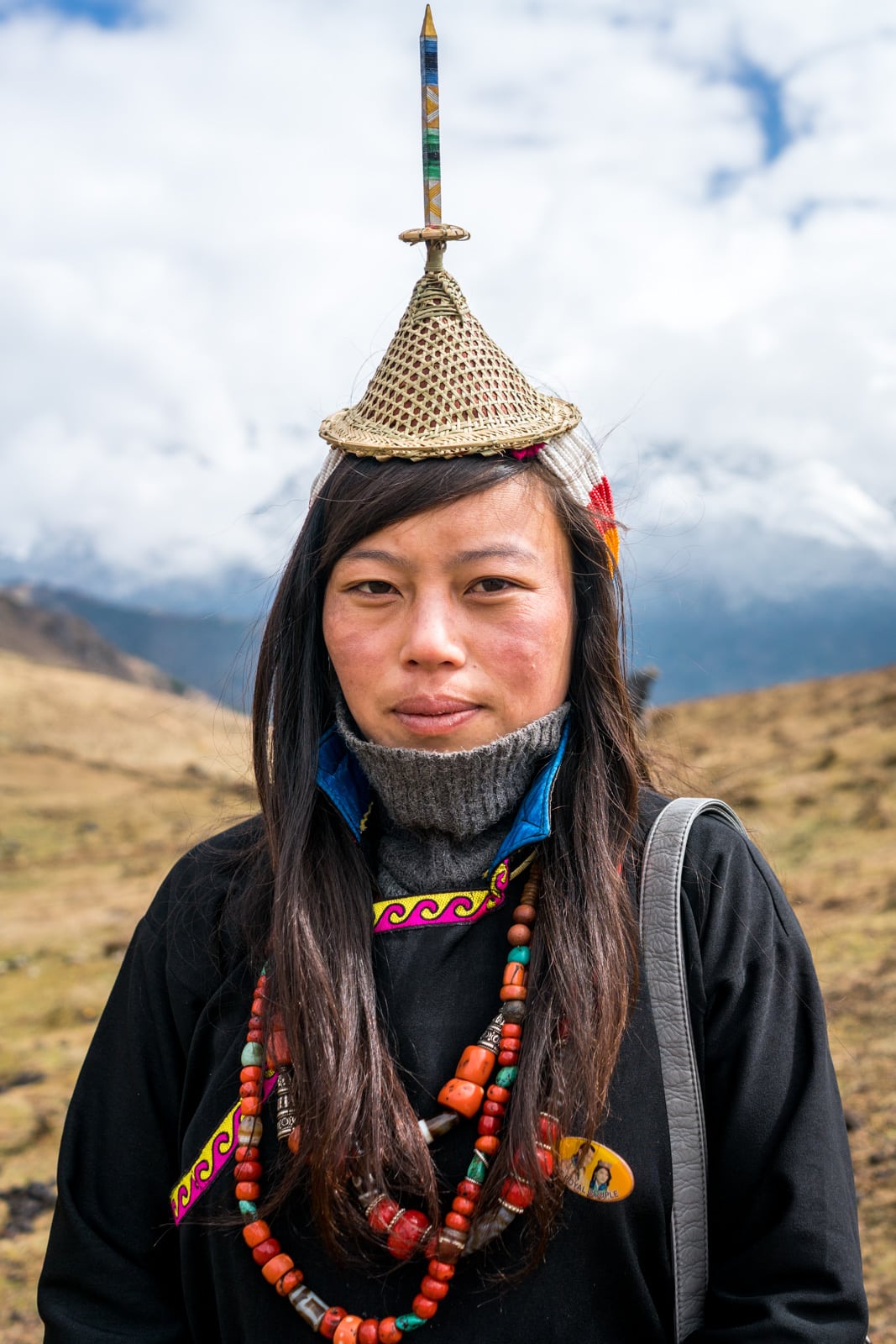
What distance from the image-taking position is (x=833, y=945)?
7.07 meters

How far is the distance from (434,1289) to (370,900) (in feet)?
2.18

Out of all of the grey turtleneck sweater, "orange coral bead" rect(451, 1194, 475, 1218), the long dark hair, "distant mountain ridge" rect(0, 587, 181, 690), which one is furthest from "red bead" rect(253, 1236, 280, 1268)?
"distant mountain ridge" rect(0, 587, 181, 690)

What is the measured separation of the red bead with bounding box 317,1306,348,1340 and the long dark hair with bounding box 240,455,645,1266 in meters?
0.11

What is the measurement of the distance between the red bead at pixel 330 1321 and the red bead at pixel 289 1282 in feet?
0.24

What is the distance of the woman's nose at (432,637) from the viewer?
1.92 m

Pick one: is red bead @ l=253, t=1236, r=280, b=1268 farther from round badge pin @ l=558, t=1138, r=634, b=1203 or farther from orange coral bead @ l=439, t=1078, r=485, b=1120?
round badge pin @ l=558, t=1138, r=634, b=1203

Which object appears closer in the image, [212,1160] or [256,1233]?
[256,1233]

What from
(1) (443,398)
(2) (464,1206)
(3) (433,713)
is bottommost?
(2) (464,1206)

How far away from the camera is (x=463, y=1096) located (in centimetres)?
188

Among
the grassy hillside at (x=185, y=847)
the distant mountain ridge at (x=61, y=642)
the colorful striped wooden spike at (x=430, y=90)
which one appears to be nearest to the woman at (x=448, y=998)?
the colorful striped wooden spike at (x=430, y=90)

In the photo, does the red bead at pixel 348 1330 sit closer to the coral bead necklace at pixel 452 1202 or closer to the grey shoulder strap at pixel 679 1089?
the coral bead necklace at pixel 452 1202

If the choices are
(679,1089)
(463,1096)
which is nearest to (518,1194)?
(463,1096)

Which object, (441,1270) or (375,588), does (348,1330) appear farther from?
(375,588)

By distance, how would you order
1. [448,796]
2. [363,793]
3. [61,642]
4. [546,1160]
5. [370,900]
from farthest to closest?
[61,642] → [363,793] → [370,900] → [448,796] → [546,1160]
